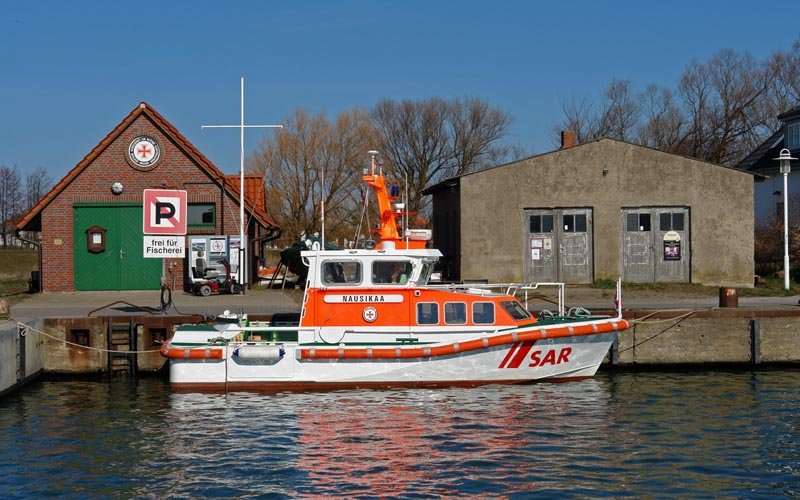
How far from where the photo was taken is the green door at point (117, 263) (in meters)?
32.6

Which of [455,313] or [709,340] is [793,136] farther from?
[455,313]

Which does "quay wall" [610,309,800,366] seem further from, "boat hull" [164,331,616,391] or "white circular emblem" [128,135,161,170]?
"white circular emblem" [128,135,161,170]

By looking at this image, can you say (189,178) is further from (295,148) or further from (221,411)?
(295,148)

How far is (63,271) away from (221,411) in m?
16.3

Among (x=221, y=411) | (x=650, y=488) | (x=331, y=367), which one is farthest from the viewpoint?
(x=331, y=367)

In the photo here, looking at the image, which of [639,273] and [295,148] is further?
[295,148]

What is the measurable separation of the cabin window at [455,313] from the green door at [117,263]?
14.9 metres

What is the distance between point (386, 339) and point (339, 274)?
161 cm

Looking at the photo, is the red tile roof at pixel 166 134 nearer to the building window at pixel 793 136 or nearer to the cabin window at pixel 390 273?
the cabin window at pixel 390 273

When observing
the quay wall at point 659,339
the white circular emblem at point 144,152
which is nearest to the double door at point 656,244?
the quay wall at point 659,339

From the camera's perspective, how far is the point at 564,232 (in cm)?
3359

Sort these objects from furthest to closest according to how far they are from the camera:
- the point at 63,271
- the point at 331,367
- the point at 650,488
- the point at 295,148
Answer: the point at 295,148, the point at 63,271, the point at 331,367, the point at 650,488

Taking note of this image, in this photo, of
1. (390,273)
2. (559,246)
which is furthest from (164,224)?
(559,246)

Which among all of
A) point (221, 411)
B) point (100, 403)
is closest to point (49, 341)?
point (100, 403)
